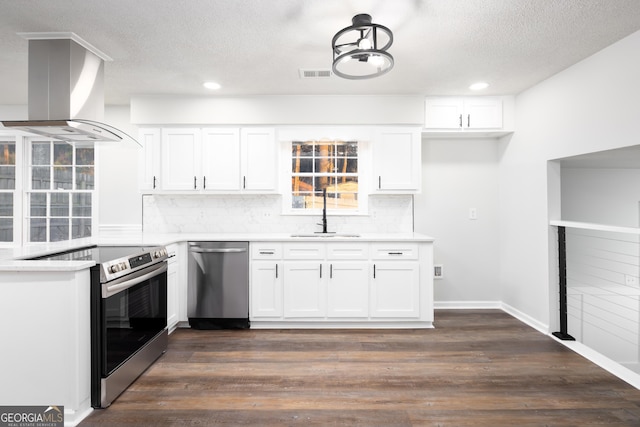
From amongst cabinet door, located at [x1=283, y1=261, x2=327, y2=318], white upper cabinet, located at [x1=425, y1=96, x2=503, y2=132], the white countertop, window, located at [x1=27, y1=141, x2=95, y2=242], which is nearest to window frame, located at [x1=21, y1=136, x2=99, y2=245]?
window, located at [x1=27, y1=141, x2=95, y2=242]

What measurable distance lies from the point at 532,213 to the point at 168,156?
388 centimetres

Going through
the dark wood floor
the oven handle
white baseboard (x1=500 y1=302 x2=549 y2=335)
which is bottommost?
the dark wood floor

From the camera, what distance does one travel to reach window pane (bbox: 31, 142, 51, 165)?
417 centimetres

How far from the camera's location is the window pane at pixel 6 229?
412cm

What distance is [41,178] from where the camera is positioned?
13.7 ft

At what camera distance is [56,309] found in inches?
76.7

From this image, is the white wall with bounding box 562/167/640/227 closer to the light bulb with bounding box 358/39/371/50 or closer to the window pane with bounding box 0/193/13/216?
the light bulb with bounding box 358/39/371/50

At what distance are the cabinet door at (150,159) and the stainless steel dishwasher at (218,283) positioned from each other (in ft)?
3.30

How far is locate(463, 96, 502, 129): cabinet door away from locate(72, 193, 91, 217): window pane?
4441mm

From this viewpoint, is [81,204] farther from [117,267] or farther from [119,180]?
[117,267]

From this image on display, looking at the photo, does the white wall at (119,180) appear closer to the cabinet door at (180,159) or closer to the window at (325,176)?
the cabinet door at (180,159)

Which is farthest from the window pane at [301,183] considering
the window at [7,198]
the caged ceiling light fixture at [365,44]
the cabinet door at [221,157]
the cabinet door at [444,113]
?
the window at [7,198]

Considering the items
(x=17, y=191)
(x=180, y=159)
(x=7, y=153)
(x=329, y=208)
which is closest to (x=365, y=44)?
(x=329, y=208)

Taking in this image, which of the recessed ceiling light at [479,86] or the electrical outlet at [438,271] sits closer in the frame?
the recessed ceiling light at [479,86]
